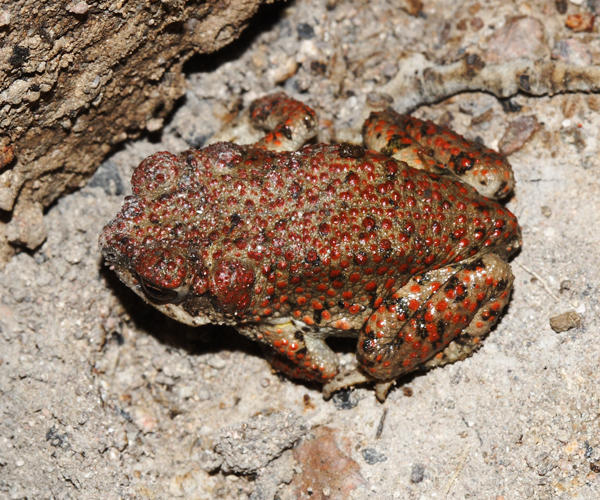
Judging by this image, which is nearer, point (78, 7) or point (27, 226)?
point (78, 7)

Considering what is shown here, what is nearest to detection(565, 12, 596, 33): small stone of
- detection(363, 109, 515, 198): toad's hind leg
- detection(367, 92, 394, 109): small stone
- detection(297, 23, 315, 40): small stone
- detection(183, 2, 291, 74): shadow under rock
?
detection(363, 109, 515, 198): toad's hind leg

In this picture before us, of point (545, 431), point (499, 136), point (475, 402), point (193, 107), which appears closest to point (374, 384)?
point (475, 402)

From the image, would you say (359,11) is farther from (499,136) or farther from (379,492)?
(379,492)

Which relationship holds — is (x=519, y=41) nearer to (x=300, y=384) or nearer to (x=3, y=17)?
(x=300, y=384)

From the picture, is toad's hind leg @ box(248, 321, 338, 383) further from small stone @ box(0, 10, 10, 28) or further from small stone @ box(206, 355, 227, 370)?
small stone @ box(0, 10, 10, 28)

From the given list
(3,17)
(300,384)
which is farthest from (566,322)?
(3,17)

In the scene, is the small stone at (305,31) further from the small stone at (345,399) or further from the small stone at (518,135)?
the small stone at (345,399)
